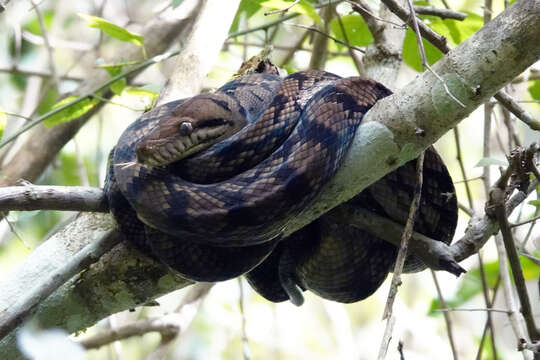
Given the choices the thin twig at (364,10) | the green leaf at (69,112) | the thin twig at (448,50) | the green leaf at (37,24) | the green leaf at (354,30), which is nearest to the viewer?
the thin twig at (448,50)

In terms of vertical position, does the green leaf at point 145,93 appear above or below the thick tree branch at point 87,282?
above

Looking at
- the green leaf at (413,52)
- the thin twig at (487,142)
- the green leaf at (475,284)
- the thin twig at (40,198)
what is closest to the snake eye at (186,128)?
the thin twig at (40,198)

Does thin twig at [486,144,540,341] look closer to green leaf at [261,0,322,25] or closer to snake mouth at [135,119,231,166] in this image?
snake mouth at [135,119,231,166]

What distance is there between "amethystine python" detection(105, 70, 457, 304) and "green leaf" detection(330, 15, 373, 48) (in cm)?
107

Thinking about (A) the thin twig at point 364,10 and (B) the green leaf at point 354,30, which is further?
(B) the green leaf at point 354,30

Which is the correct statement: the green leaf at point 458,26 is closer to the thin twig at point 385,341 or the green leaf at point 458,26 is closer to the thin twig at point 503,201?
the thin twig at point 503,201

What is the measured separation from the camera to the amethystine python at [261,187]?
228 cm

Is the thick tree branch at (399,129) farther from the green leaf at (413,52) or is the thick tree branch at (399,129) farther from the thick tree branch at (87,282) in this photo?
the green leaf at (413,52)

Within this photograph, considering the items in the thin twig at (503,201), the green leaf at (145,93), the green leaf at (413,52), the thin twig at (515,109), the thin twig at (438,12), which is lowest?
the green leaf at (145,93)

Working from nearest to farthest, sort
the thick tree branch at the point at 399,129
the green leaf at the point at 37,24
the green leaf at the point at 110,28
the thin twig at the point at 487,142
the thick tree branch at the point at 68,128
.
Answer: the thick tree branch at the point at 399,129 < the green leaf at the point at 110,28 < the thin twig at the point at 487,142 < the thick tree branch at the point at 68,128 < the green leaf at the point at 37,24

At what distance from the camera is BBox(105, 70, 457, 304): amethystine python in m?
2.28

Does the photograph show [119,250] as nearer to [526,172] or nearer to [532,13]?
[526,172]

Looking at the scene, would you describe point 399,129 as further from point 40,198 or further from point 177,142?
point 40,198

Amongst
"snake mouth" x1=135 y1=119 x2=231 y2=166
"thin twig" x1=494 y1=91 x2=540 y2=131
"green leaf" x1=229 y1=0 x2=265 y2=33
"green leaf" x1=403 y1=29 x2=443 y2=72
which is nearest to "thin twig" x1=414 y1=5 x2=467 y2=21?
"green leaf" x1=403 y1=29 x2=443 y2=72
